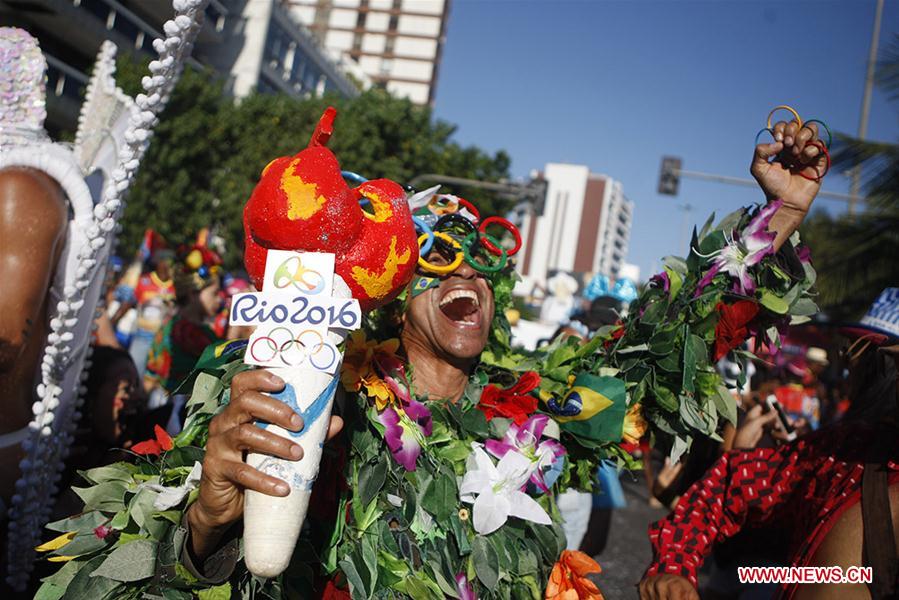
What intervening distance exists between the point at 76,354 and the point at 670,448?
1868mm

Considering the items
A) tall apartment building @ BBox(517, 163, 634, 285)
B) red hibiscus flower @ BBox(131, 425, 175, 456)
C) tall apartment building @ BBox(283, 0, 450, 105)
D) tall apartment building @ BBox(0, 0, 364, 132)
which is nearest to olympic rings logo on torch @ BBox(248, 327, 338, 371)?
red hibiscus flower @ BBox(131, 425, 175, 456)

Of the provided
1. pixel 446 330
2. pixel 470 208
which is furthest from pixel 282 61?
pixel 446 330

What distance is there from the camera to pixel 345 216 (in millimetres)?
1309

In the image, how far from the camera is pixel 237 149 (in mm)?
19328

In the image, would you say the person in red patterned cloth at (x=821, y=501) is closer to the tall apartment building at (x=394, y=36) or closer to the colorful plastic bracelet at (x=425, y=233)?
the colorful plastic bracelet at (x=425, y=233)

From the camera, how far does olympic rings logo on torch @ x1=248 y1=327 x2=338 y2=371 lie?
123 centimetres

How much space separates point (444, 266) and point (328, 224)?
87cm

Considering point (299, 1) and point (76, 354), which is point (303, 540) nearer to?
point (76, 354)

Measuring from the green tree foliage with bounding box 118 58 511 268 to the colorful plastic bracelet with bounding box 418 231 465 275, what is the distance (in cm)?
1582

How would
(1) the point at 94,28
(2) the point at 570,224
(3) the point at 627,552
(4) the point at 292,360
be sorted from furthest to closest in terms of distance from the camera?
(2) the point at 570,224 < (3) the point at 627,552 < (1) the point at 94,28 < (4) the point at 292,360

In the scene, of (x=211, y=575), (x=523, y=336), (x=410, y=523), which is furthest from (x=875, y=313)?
(x=523, y=336)

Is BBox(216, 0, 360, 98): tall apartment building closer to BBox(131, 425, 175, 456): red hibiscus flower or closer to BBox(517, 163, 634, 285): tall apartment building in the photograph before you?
BBox(131, 425, 175, 456): red hibiscus flower

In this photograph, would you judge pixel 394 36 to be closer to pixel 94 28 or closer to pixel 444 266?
pixel 94 28

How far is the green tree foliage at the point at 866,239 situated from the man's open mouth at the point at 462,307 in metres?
5.91
